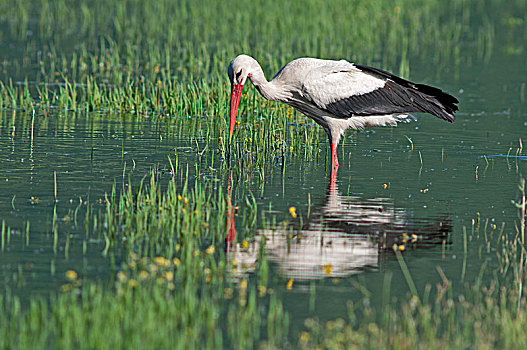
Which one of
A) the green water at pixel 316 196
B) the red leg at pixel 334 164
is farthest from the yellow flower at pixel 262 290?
the red leg at pixel 334 164

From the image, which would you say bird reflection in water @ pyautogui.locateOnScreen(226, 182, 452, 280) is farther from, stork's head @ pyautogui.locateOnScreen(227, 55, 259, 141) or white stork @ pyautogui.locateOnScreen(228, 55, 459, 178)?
white stork @ pyautogui.locateOnScreen(228, 55, 459, 178)

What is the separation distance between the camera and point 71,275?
643 centimetres

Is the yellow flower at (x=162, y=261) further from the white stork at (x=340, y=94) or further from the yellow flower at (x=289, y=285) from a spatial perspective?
the white stork at (x=340, y=94)

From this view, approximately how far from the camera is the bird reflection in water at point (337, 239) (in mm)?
7363

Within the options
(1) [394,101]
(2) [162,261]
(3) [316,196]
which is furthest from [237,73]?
(2) [162,261]

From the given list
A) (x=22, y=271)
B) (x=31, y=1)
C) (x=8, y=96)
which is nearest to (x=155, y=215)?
(x=22, y=271)

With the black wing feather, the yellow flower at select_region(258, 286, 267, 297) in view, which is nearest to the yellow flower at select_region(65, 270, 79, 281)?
the yellow flower at select_region(258, 286, 267, 297)

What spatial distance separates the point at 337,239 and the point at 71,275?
2.64 metres

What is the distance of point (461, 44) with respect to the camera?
2531cm

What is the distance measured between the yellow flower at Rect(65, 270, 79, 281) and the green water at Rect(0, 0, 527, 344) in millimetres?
76

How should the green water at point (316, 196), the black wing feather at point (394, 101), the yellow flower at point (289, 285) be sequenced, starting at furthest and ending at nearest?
the black wing feather at point (394, 101)
the green water at point (316, 196)
the yellow flower at point (289, 285)

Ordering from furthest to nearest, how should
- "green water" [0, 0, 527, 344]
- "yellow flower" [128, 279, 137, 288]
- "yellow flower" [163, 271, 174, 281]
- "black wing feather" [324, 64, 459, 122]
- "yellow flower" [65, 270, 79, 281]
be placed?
1. "black wing feather" [324, 64, 459, 122]
2. "green water" [0, 0, 527, 344]
3. "yellow flower" [163, 271, 174, 281]
4. "yellow flower" [65, 270, 79, 281]
5. "yellow flower" [128, 279, 137, 288]

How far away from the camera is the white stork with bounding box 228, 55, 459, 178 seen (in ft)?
37.0

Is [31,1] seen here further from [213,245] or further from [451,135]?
[213,245]
